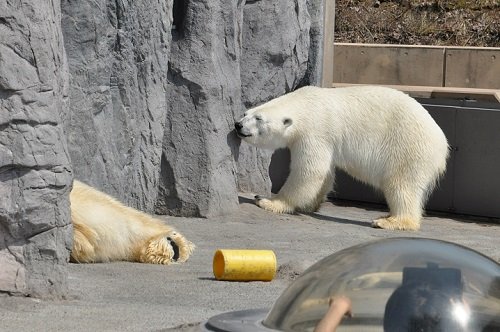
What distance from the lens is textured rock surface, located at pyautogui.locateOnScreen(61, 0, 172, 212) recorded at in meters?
8.41

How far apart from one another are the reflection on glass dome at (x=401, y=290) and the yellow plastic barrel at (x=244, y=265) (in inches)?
168

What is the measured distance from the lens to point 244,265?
23.2 ft

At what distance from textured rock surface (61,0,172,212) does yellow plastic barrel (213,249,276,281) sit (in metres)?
1.80

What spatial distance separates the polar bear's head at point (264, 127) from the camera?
10.7m

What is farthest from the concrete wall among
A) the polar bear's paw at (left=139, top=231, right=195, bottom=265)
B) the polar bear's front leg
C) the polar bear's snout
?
the polar bear's paw at (left=139, top=231, right=195, bottom=265)

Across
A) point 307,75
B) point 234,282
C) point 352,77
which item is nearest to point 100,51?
point 234,282

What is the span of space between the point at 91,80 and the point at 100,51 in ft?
0.74

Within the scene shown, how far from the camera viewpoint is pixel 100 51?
28.3 ft

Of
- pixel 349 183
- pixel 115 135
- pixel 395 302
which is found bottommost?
pixel 349 183

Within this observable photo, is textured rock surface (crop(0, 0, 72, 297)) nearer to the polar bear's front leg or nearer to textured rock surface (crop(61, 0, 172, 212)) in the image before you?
textured rock surface (crop(61, 0, 172, 212))

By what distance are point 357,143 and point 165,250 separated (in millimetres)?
3828

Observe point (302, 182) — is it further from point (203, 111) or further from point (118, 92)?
point (118, 92)

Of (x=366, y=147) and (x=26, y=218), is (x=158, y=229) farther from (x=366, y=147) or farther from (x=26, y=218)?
(x=366, y=147)

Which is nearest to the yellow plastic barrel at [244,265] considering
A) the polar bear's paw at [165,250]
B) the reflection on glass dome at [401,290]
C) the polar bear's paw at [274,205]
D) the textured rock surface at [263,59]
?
the polar bear's paw at [165,250]
